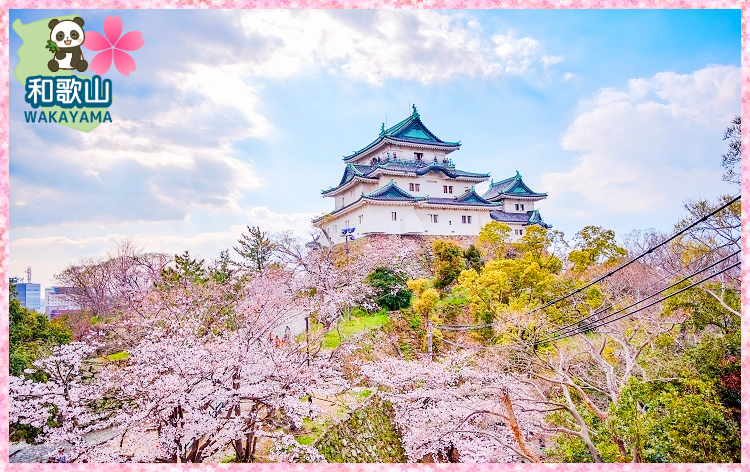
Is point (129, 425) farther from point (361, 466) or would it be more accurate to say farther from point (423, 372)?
point (423, 372)

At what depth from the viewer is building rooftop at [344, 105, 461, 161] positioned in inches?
512

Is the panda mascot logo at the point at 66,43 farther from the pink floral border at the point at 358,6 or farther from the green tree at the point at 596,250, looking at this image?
the green tree at the point at 596,250

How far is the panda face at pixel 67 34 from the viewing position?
3887 millimetres

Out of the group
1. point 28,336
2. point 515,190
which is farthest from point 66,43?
point 515,190

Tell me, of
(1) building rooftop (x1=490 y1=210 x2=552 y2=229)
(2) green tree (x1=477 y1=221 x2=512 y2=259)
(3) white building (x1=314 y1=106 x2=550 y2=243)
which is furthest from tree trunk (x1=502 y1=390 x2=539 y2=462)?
(1) building rooftop (x1=490 y1=210 x2=552 y2=229)

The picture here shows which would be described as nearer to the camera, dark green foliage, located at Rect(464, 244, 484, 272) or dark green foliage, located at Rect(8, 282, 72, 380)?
dark green foliage, located at Rect(8, 282, 72, 380)

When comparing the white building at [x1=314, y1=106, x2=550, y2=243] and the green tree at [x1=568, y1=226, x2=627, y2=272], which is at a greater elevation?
the white building at [x1=314, y1=106, x2=550, y2=243]

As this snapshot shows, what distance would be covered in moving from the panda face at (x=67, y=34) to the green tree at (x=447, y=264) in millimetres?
7366

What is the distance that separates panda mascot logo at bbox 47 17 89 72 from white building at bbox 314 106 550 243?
306 inches

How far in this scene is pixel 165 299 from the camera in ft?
22.0

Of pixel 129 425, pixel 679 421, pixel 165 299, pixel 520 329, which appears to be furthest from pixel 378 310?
pixel 679 421

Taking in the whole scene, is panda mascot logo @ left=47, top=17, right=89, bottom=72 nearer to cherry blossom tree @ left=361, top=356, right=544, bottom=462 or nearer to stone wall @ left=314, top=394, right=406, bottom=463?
stone wall @ left=314, top=394, right=406, bottom=463

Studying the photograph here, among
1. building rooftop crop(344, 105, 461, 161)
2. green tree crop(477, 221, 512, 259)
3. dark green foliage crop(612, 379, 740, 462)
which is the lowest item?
dark green foliage crop(612, 379, 740, 462)


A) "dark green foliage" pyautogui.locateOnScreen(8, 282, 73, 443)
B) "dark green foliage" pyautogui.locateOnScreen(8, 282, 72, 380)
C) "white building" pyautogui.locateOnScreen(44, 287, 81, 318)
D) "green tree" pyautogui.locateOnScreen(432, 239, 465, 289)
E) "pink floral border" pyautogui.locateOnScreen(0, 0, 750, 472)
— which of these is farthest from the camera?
"green tree" pyautogui.locateOnScreen(432, 239, 465, 289)
